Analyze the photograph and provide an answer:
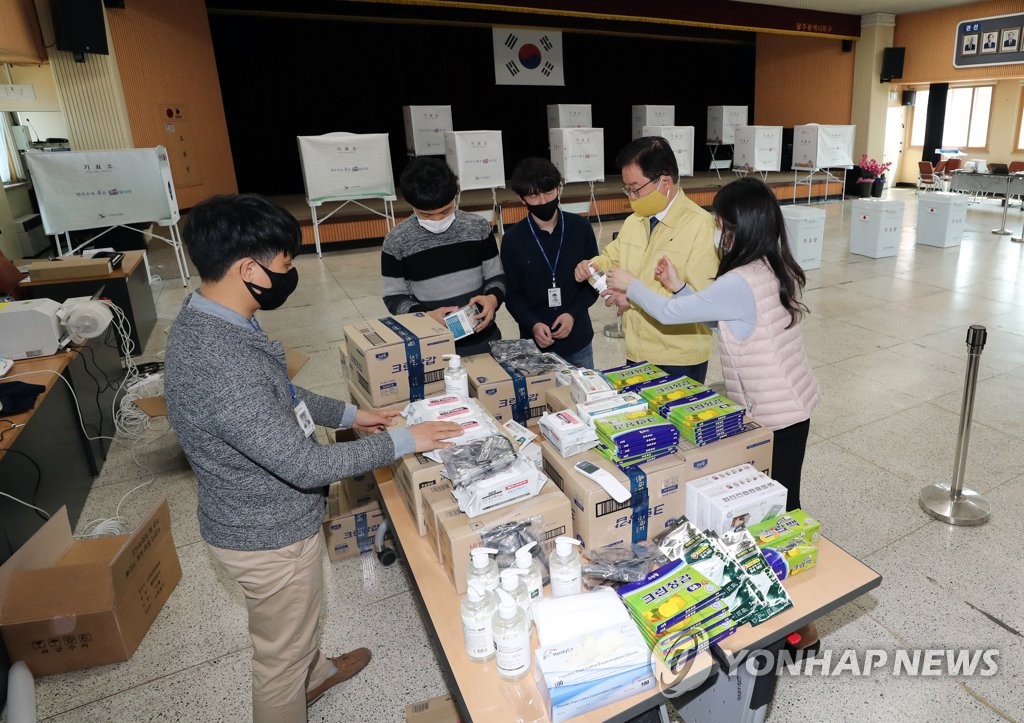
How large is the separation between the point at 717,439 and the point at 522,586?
714 mm

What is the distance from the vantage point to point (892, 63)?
1334 cm

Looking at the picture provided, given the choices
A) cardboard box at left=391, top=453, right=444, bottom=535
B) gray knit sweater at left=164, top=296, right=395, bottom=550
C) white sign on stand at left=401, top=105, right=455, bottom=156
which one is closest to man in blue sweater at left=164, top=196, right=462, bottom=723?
gray knit sweater at left=164, top=296, right=395, bottom=550

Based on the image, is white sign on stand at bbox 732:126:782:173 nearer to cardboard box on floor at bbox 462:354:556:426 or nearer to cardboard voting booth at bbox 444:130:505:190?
cardboard voting booth at bbox 444:130:505:190

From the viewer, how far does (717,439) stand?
168cm

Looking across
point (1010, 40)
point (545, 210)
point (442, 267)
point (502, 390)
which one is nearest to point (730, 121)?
point (1010, 40)

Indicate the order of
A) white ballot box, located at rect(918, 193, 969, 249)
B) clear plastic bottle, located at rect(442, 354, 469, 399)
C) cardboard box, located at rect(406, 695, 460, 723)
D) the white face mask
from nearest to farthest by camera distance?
cardboard box, located at rect(406, 695, 460, 723)
clear plastic bottle, located at rect(442, 354, 469, 399)
the white face mask
white ballot box, located at rect(918, 193, 969, 249)

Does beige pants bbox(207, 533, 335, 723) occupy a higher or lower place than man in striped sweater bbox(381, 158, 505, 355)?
lower

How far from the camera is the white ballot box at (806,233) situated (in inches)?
274

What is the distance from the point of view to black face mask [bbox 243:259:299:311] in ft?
4.37

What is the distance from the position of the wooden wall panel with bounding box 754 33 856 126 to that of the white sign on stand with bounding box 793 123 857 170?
10.3ft

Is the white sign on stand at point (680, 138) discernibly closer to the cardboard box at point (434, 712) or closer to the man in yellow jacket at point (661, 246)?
the man in yellow jacket at point (661, 246)

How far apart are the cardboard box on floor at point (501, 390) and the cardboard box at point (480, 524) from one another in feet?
1.80

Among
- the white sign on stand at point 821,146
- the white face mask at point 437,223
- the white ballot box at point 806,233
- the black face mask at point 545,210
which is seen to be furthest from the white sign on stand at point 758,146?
the white face mask at point 437,223

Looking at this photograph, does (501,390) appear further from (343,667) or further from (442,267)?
(343,667)
